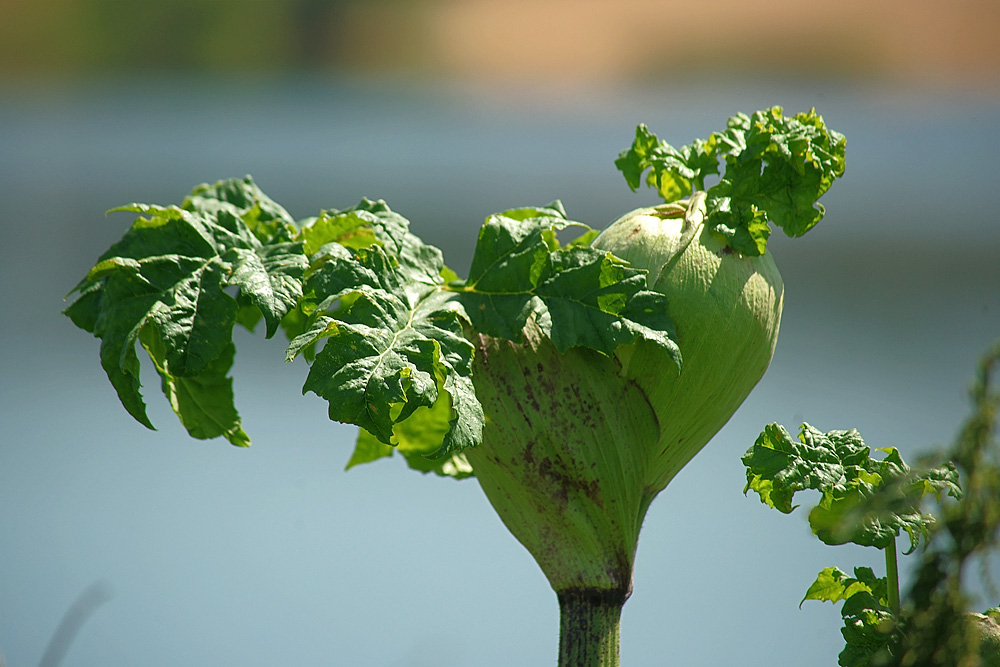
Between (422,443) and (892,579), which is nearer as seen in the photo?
(892,579)

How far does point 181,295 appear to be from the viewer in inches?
15.9

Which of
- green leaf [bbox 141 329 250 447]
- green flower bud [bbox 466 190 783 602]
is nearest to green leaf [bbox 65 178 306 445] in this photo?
green leaf [bbox 141 329 250 447]

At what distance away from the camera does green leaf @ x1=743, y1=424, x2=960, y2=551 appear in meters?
0.37

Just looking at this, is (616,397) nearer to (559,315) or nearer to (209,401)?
(559,315)

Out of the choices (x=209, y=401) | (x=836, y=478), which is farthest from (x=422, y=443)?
(x=836, y=478)

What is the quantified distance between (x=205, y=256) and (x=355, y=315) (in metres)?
0.11

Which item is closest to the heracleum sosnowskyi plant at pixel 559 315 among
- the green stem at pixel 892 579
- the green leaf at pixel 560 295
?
the green leaf at pixel 560 295

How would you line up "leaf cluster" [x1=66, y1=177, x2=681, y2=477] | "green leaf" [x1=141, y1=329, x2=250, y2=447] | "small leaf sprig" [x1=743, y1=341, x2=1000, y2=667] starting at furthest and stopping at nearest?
"green leaf" [x1=141, y1=329, x2=250, y2=447], "leaf cluster" [x1=66, y1=177, x2=681, y2=477], "small leaf sprig" [x1=743, y1=341, x2=1000, y2=667]

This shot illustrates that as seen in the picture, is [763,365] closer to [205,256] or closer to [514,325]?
[514,325]

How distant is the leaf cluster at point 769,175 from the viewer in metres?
0.43

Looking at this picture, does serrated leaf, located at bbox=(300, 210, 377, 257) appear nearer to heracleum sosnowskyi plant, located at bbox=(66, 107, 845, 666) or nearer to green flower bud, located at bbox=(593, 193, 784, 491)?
heracleum sosnowskyi plant, located at bbox=(66, 107, 845, 666)

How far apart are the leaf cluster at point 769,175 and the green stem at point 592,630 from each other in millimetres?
187

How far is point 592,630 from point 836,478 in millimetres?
142

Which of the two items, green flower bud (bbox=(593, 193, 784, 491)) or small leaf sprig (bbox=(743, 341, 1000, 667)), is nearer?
small leaf sprig (bbox=(743, 341, 1000, 667))
